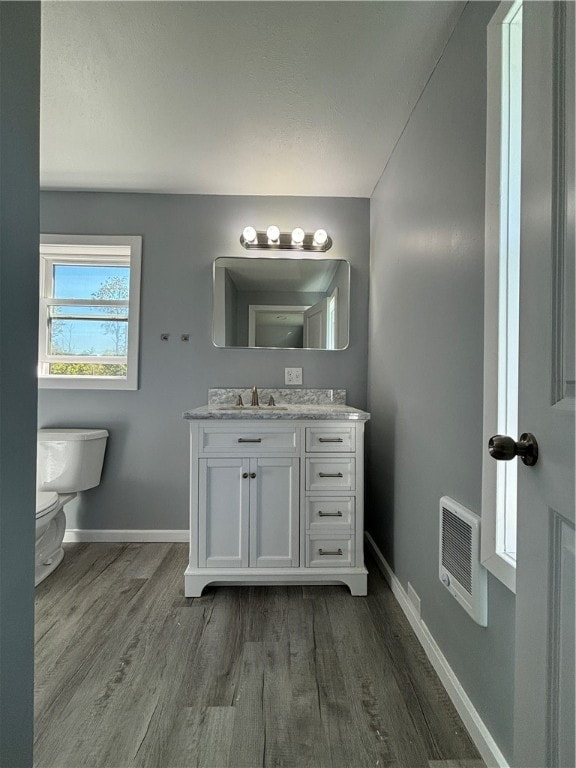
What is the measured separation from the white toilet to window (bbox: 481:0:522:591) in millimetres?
2185

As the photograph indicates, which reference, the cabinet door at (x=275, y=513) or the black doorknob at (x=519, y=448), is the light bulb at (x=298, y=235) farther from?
the black doorknob at (x=519, y=448)

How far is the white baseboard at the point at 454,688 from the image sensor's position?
104 centimetres

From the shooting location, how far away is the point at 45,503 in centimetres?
189

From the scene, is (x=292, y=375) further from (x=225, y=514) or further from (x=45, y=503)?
(x=45, y=503)

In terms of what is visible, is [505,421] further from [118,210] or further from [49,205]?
[49,205]

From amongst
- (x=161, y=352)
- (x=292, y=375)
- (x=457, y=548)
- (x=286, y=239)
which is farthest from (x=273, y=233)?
(x=457, y=548)

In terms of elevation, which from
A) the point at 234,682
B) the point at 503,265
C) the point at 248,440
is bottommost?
the point at 234,682

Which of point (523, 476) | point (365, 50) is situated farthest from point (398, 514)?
point (365, 50)

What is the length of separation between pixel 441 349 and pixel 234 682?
4.52 ft

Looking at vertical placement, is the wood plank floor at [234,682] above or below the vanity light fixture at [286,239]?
below

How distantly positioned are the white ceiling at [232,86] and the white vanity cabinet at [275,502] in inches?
55.8

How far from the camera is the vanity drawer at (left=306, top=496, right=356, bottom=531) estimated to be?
1.93 meters

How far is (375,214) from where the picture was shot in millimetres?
2443

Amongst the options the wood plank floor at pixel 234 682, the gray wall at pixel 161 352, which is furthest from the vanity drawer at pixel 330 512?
the gray wall at pixel 161 352
